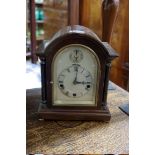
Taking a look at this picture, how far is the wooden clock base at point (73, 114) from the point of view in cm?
62

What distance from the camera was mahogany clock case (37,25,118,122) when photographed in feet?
1.89

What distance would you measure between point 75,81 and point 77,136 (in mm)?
132

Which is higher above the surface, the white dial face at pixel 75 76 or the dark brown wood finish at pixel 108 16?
the dark brown wood finish at pixel 108 16

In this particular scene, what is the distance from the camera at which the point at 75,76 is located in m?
0.61

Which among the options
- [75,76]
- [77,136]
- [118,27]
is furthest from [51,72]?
[118,27]

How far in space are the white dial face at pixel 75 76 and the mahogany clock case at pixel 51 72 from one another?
1 centimetres

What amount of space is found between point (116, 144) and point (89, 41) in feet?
0.79

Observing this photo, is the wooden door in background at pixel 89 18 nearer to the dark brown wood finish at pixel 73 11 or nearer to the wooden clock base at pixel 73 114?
the dark brown wood finish at pixel 73 11

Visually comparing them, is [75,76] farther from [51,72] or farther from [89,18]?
[89,18]

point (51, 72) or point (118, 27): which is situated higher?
point (118, 27)

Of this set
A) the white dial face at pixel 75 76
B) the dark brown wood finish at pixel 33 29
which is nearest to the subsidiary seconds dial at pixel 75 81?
the white dial face at pixel 75 76
